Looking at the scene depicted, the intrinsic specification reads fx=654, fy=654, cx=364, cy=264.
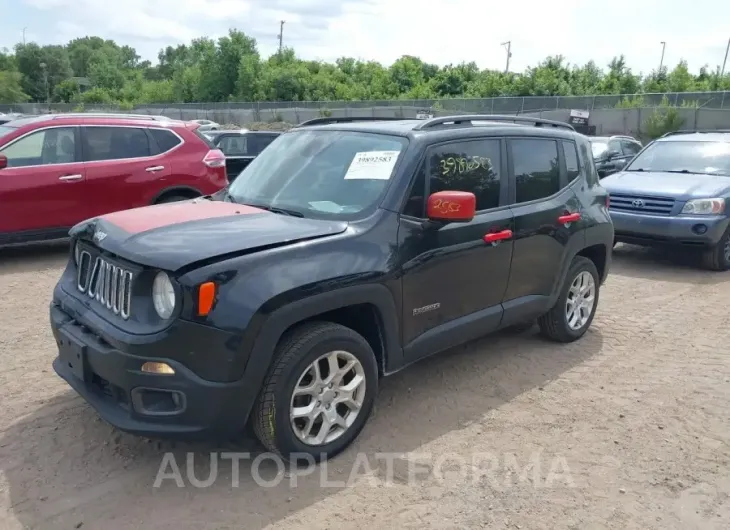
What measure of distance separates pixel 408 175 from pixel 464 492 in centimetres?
182

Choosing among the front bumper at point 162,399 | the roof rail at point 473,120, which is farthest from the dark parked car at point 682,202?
the front bumper at point 162,399

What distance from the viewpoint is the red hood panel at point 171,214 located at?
3607mm

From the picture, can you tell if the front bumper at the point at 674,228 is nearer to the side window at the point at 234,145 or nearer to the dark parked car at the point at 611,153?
the dark parked car at the point at 611,153

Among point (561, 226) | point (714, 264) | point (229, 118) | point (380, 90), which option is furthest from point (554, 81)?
point (561, 226)

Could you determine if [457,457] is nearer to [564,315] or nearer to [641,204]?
[564,315]

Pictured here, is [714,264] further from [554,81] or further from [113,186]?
[554,81]

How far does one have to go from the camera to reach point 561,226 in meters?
5.04

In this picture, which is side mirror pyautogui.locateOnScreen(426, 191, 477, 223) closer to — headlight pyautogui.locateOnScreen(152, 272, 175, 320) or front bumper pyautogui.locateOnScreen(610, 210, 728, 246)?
headlight pyautogui.locateOnScreen(152, 272, 175, 320)

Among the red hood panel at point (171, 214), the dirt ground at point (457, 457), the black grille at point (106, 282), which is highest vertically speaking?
the red hood panel at point (171, 214)

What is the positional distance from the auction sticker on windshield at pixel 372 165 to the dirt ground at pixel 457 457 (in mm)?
1482

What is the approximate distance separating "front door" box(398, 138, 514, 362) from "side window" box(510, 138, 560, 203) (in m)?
0.20

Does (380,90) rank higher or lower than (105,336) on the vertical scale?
higher

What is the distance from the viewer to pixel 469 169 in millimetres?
4344

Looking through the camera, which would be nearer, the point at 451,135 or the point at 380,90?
the point at 451,135
